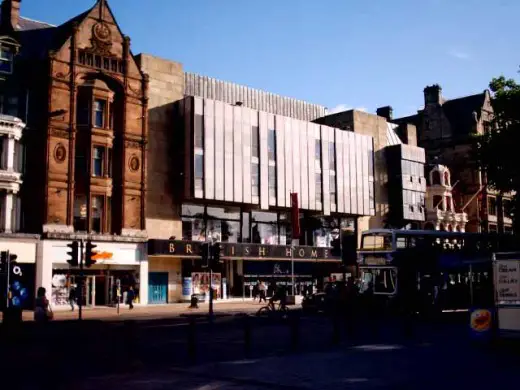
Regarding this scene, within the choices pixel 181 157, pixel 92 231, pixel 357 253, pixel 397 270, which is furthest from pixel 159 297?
pixel 397 270

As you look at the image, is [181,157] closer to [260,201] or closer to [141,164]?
[141,164]

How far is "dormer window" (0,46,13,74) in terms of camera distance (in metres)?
40.0

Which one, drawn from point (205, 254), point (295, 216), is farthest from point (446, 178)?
Result: point (205, 254)

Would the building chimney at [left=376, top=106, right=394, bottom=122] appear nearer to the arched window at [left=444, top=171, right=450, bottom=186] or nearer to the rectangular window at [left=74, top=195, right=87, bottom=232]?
the arched window at [left=444, top=171, right=450, bottom=186]

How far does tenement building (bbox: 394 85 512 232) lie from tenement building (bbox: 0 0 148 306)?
38126mm

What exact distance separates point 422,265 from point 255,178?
73.0 ft

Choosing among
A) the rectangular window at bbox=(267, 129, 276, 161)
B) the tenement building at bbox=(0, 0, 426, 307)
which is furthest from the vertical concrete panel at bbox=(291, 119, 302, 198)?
the rectangular window at bbox=(267, 129, 276, 161)

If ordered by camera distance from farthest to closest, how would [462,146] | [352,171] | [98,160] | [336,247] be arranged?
[462,146], [352,171], [98,160], [336,247]

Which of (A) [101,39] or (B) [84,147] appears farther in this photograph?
(A) [101,39]

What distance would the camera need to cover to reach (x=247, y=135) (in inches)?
2008

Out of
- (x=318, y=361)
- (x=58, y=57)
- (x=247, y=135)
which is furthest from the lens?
(x=247, y=135)

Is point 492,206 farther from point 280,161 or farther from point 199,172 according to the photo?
point 199,172

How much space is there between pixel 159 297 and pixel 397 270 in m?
21.4

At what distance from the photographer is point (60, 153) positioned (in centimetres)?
4069
